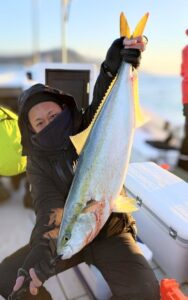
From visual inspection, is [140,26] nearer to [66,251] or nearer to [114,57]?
[114,57]

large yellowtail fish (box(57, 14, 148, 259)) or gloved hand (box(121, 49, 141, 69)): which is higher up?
gloved hand (box(121, 49, 141, 69))

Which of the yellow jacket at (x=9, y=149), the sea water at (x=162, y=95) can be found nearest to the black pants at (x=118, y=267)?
the yellow jacket at (x=9, y=149)

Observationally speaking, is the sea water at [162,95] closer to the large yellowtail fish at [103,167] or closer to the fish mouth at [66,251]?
the large yellowtail fish at [103,167]

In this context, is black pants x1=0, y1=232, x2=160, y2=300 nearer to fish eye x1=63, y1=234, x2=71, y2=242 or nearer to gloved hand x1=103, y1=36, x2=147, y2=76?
fish eye x1=63, y1=234, x2=71, y2=242

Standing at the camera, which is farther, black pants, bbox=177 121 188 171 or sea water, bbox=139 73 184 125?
sea water, bbox=139 73 184 125

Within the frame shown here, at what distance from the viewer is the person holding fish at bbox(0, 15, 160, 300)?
1453 millimetres

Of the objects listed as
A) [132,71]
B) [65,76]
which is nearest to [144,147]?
[65,76]

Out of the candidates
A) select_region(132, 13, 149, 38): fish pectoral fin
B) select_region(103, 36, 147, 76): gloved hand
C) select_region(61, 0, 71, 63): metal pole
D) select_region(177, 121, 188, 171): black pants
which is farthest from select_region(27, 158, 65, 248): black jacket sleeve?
select_region(61, 0, 71, 63): metal pole

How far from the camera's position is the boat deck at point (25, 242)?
180cm

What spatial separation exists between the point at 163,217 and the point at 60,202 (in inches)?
25.8

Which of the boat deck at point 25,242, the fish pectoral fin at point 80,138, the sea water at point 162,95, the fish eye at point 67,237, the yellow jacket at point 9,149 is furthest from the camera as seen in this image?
the sea water at point 162,95

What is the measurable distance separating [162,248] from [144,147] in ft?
12.0

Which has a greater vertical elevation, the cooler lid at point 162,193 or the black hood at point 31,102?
the black hood at point 31,102

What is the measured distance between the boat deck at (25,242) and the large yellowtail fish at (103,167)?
2.14 feet
